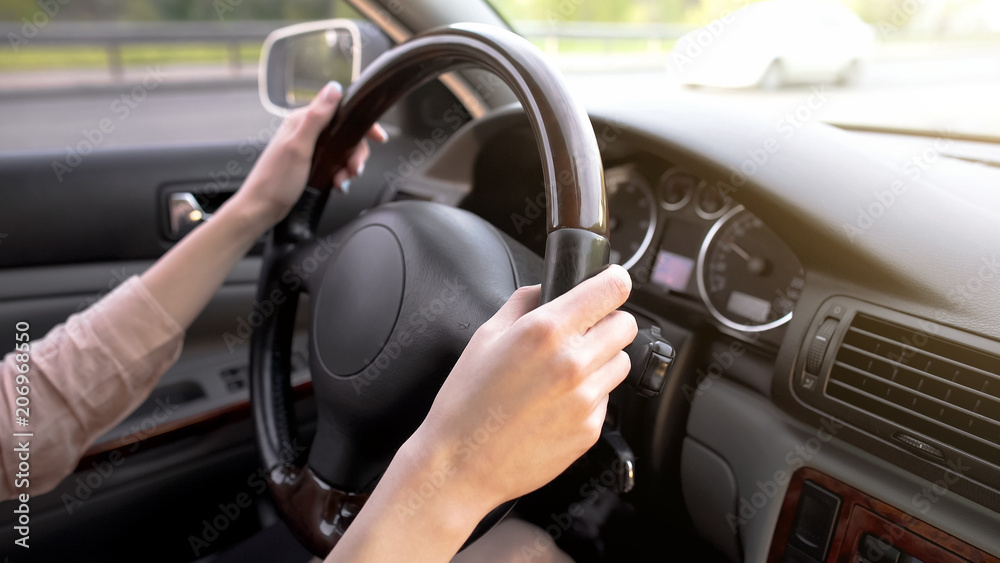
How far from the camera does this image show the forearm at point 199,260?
3.95 feet

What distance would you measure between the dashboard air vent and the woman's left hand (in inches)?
34.0

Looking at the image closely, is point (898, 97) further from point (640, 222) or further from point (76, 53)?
point (76, 53)

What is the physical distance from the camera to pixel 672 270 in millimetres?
1317

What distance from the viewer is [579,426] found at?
0.63 metres

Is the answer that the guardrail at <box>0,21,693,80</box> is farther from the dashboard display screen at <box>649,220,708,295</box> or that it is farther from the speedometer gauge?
the speedometer gauge

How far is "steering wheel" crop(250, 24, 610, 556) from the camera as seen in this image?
727mm

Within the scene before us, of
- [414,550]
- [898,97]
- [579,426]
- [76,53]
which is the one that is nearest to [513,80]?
[579,426]

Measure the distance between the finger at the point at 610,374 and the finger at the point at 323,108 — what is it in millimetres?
748

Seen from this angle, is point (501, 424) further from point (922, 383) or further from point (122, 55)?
point (122, 55)

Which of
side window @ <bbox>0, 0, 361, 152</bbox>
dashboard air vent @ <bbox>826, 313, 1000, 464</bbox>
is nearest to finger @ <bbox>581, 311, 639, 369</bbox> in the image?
dashboard air vent @ <bbox>826, 313, 1000, 464</bbox>

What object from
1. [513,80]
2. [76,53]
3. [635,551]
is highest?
[513,80]

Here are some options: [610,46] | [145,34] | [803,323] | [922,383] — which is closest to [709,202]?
[803,323]

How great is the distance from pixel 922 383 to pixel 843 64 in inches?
40.6

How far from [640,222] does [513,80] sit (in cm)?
69
